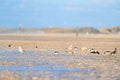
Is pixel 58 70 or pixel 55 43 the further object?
pixel 55 43

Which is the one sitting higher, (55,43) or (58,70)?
(58,70)

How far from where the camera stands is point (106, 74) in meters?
23.0

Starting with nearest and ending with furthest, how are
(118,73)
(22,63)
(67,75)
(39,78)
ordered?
(39,78) → (67,75) → (118,73) → (22,63)

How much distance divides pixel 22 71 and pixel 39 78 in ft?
10.3

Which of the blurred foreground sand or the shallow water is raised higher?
the shallow water

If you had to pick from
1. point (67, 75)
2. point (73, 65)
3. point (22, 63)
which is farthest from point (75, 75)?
point (22, 63)

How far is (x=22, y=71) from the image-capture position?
23.6m

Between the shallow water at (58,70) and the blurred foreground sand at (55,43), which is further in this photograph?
the blurred foreground sand at (55,43)

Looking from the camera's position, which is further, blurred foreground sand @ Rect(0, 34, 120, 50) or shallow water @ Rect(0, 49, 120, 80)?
blurred foreground sand @ Rect(0, 34, 120, 50)

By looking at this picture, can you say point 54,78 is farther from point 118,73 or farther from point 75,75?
point 118,73

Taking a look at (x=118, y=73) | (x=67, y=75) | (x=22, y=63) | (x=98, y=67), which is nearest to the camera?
(x=67, y=75)

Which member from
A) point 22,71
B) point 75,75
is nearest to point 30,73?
point 22,71

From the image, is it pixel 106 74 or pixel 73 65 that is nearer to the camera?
pixel 106 74

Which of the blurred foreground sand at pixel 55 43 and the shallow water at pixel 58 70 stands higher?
the shallow water at pixel 58 70
